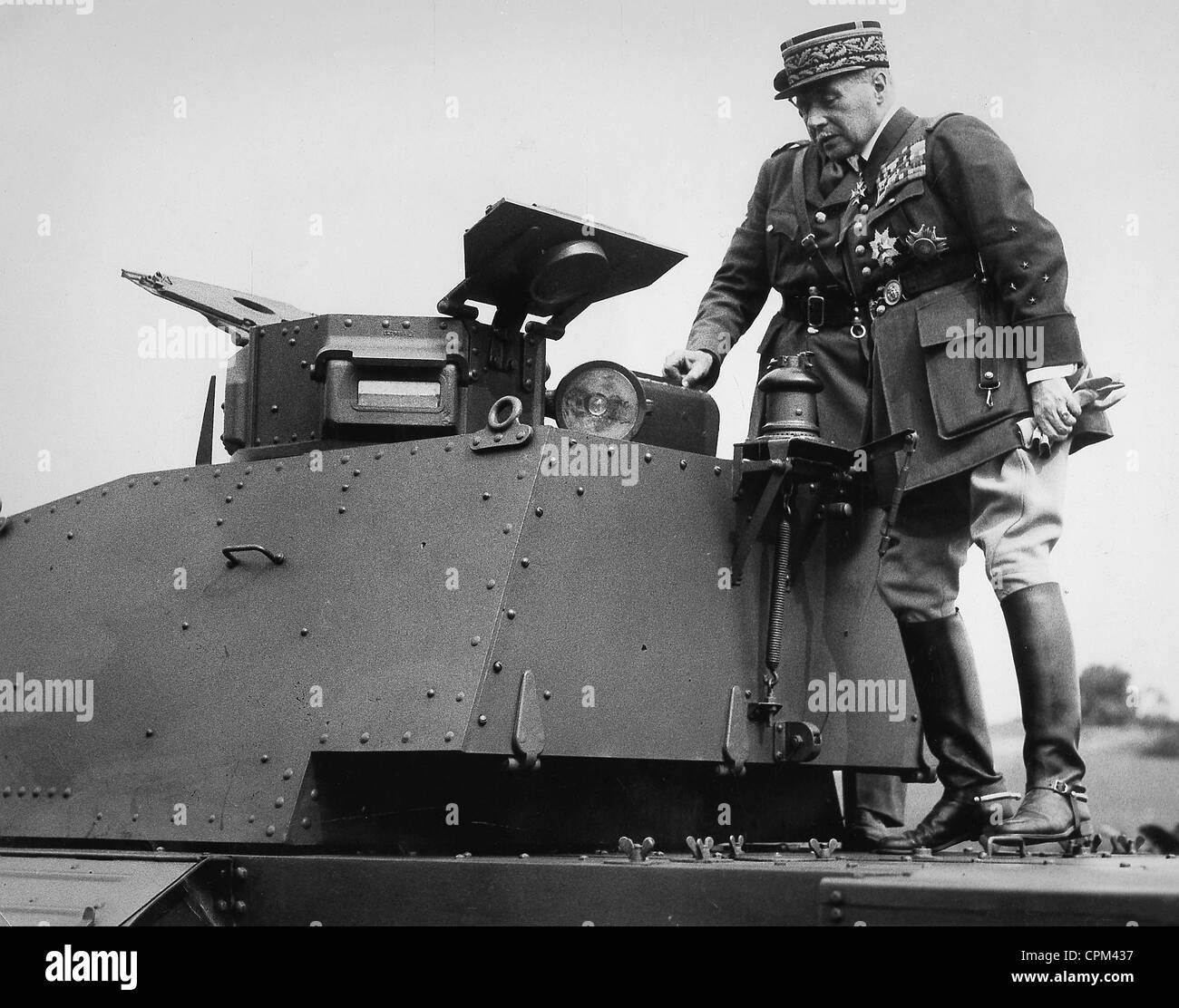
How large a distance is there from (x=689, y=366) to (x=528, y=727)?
1.98m

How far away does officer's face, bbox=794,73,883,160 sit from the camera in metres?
5.64

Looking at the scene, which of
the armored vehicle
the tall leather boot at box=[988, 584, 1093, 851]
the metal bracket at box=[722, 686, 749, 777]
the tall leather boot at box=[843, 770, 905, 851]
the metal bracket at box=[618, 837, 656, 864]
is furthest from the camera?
the tall leather boot at box=[843, 770, 905, 851]

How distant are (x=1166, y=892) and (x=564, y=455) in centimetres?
221

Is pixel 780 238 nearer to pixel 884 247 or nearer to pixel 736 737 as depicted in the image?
pixel 884 247

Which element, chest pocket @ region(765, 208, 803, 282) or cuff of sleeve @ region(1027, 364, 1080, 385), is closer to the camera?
cuff of sleeve @ region(1027, 364, 1080, 385)

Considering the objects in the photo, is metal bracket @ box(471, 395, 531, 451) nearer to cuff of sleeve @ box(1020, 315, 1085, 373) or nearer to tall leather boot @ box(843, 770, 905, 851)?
cuff of sleeve @ box(1020, 315, 1085, 373)

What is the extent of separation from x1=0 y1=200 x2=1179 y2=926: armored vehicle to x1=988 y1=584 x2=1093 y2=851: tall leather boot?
42 cm

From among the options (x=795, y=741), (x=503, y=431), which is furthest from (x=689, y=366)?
(x=795, y=741)

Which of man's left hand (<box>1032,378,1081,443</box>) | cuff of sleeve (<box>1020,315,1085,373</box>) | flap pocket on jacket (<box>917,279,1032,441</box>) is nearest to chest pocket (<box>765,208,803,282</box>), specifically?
flap pocket on jacket (<box>917,279,1032,441</box>)

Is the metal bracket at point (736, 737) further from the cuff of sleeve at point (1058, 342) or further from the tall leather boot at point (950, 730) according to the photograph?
the cuff of sleeve at point (1058, 342)

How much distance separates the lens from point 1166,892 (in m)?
3.12

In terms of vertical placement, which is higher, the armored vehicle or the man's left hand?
the man's left hand
